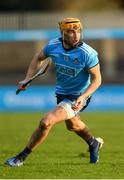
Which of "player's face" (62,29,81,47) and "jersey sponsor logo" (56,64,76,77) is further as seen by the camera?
"jersey sponsor logo" (56,64,76,77)

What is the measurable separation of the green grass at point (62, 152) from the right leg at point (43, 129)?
6.2 inches

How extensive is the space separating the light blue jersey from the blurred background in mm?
14307

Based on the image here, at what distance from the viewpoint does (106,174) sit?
10336 millimetres

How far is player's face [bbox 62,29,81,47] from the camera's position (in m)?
10.9

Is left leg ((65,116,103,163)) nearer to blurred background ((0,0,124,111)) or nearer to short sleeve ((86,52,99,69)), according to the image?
short sleeve ((86,52,99,69))

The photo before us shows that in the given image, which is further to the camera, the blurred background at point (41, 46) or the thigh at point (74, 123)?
the blurred background at point (41, 46)

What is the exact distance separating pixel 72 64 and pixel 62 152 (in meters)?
2.87

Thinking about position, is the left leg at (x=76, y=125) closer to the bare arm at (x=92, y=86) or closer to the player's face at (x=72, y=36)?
the bare arm at (x=92, y=86)

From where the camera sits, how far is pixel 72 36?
10898mm

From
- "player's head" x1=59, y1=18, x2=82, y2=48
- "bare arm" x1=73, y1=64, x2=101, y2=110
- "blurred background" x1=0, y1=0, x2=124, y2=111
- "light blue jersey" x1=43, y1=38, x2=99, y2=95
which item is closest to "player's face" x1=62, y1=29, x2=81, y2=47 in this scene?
"player's head" x1=59, y1=18, x2=82, y2=48

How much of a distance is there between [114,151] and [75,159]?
147 centimetres

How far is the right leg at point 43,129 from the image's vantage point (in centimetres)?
1073

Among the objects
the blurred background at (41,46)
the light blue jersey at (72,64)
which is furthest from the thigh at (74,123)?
the blurred background at (41,46)

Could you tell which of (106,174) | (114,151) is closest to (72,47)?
(106,174)
